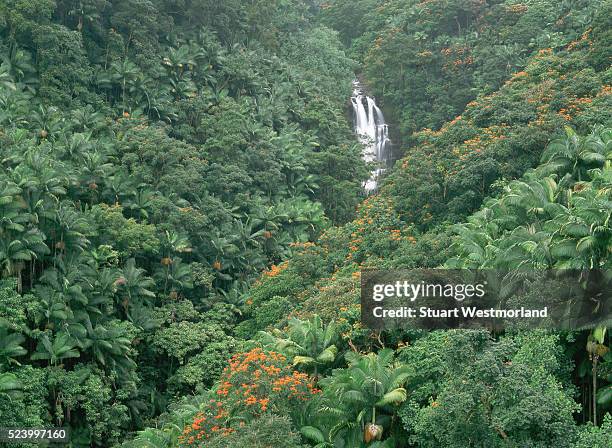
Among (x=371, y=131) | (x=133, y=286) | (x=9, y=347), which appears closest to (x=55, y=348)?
(x=9, y=347)

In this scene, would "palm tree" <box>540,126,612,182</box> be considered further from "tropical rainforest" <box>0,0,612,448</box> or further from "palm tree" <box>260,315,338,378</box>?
"palm tree" <box>260,315,338,378</box>

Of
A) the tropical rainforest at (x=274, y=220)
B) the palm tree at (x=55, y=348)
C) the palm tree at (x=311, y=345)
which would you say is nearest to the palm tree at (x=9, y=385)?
the tropical rainforest at (x=274, y=220)

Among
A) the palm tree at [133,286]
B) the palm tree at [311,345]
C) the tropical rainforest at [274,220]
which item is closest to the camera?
the tropical rainforest at [274,220]

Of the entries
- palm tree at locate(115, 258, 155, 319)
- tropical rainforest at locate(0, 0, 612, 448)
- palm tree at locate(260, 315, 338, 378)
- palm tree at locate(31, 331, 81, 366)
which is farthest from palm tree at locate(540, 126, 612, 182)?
palm tree at locate(31, 331, 81, 366)

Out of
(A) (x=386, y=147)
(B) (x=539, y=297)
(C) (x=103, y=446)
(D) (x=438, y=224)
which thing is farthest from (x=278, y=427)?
(A) (x=386, y=147)

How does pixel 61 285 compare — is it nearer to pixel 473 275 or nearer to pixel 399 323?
pixel 399 323

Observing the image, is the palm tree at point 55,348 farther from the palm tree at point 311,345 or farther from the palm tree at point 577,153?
the palm tree at point 577,153
